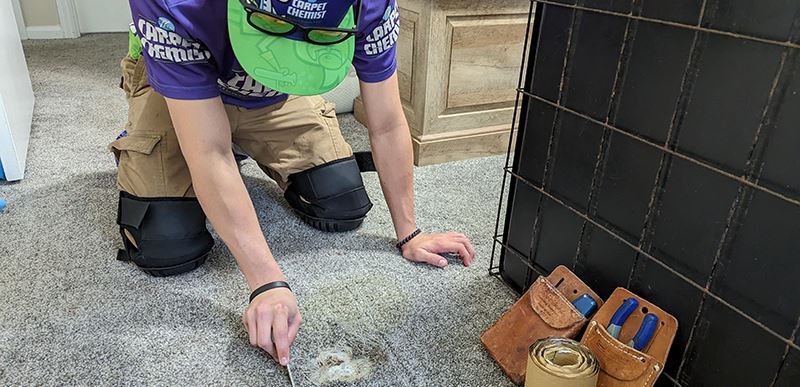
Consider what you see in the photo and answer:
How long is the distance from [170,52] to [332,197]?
1.59ft

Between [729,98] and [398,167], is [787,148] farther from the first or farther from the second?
[398,167]

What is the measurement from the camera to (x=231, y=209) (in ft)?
2.88

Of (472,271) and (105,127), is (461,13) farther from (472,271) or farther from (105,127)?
(105,127)

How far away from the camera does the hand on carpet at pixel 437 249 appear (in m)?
1.09

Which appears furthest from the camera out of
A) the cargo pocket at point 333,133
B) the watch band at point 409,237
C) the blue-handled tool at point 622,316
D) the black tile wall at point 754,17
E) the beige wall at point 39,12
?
the beige wall at point 39,12

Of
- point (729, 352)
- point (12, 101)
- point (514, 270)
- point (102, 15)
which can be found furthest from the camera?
point (102, 15)

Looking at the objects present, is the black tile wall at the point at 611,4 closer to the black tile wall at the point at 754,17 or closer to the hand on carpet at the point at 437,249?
the black tile wall at the point at 754,17

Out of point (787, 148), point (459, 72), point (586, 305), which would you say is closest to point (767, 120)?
point (787, 148)

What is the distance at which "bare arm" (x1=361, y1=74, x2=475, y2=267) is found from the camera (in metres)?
1.04

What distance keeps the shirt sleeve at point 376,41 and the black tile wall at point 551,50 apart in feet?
0.79

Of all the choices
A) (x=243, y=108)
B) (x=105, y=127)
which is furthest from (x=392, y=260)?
(x=105, y=127)

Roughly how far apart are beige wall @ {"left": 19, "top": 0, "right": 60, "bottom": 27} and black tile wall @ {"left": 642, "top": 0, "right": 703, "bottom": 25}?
9.68 ft

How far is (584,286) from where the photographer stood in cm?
85

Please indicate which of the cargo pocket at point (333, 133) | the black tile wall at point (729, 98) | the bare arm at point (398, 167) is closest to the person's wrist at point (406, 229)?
the bare arm at point (398, 167)
